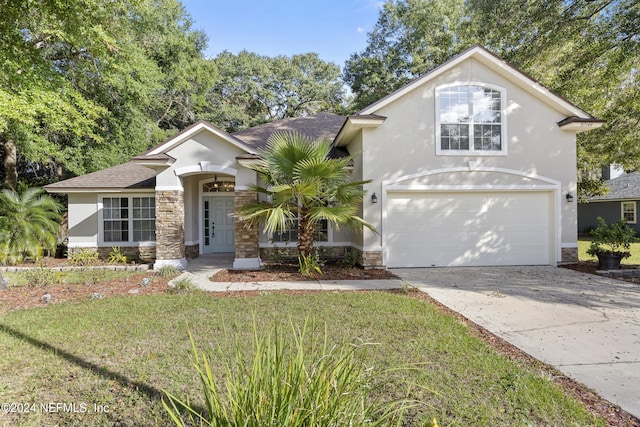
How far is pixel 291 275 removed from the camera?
29.4 ft

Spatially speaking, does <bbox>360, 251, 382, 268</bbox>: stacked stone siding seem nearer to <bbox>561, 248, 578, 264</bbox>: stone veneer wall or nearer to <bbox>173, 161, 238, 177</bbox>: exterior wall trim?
<bbox>173, 161, 238, 177</bbox>: exterior wall trim

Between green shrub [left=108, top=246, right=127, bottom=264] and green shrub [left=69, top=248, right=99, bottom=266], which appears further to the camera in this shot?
green shrub [left=108, top=246, right=127, bottom=264]

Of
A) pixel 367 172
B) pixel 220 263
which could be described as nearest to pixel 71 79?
pixel 220 263

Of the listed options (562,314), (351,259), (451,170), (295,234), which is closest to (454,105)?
(451,170)

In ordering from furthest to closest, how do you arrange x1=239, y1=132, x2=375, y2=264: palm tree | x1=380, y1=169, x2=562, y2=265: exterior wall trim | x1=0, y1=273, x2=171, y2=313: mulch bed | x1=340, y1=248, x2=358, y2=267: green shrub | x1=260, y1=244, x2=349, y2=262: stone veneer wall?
x1=260, y1=244, x2=349, y2=262: stone veneer wall
x1=340, y1=248, x2=358, y2=267: green shrub
x1=380, y1=169, x2=562, y2=265: exterior wall trim
x1=239, y1=132, x2=375, y2=264: palm tree
x1=0, y1=273, x2=171, y2=313: mulch bed

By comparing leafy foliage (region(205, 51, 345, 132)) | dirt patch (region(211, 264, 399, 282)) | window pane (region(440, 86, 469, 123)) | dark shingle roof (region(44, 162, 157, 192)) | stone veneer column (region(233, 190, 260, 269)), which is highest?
leafy foliage (region(205, 51, 345, 132))

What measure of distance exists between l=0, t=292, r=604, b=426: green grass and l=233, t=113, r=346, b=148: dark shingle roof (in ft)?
27.1

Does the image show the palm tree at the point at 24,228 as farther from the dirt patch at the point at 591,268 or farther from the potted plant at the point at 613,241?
the potted plant at the point at 613,241

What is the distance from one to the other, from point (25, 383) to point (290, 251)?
8.10m

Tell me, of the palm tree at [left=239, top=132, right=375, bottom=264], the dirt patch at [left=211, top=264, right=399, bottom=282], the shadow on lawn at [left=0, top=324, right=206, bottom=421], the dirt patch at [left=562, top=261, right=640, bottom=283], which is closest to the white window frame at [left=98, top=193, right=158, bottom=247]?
the dirt patch at [left=211, top=264, right=399, bottom=282]

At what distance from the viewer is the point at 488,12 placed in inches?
499

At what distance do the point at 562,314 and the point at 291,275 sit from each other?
5.91m

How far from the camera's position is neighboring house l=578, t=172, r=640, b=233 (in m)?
21.0

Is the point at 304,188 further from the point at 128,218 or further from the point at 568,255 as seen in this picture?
the point at 568,255
